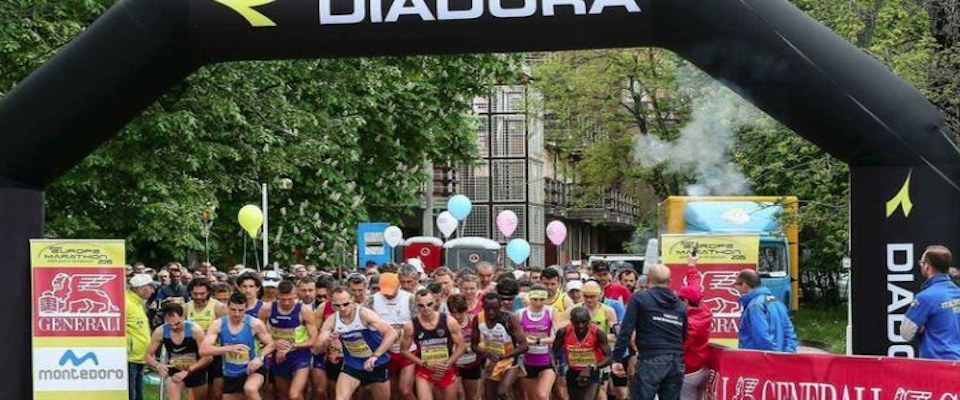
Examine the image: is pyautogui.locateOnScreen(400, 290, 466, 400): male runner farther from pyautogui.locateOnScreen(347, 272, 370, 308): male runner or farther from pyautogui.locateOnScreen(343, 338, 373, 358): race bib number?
pyautogui.locateOnScreen(347, 272, 370, 308): male runner

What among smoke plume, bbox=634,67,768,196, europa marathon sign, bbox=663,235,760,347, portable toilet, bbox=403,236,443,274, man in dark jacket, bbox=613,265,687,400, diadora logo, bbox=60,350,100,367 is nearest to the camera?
man in dark jacket, bbox=613,265,687,400

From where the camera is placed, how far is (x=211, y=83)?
26156 millimetres

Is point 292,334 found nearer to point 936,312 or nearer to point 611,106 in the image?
point 936,312

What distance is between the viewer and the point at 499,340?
17125 mm

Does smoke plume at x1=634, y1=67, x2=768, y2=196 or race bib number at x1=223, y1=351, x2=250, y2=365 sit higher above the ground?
smoke plume at x1=634, y1=67, x2=768, y2=196

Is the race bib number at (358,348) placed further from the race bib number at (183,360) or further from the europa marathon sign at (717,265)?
the europa marathon sign at (717,265)

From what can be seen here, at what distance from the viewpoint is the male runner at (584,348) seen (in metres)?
16.9

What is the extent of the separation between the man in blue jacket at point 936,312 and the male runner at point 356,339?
6.08 metres

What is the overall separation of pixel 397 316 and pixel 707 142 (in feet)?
56.5

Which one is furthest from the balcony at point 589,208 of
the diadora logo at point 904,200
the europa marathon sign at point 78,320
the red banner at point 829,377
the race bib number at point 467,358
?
the diadora logo at point 904,200

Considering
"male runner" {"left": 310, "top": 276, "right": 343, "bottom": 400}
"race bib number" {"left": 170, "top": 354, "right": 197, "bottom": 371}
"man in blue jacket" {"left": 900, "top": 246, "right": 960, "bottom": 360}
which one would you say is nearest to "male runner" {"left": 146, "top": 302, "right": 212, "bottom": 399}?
"race bib number" {"left": 170, "top": 354, "right": 197, "bottom": 371}

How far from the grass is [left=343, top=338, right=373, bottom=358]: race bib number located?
38.0ft

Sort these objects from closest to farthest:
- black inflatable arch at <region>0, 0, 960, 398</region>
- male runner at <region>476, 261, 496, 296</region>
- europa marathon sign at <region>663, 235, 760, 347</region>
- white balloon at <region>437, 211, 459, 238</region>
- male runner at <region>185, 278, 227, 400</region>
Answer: black inflatable arch at <region>0, 0, 960, 398</region> → europa marathon sign at <region>663, 235, 760, 347</region> → male runner at <region>185, 278, 227, 400</region> → male runner at <region>476, 261, 496, 296</region> → white balloon at <region>437, 211, 459, 238</region>

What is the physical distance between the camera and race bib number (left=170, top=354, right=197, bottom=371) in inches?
664
